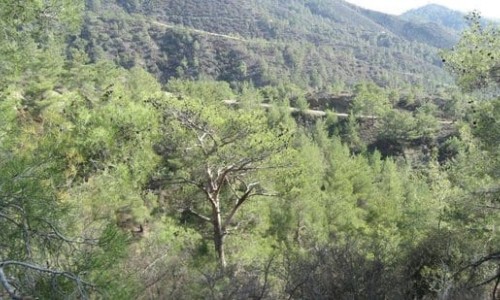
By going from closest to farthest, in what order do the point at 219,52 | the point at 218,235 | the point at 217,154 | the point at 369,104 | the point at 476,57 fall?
the point at 476,57 → the point at 217,154 → the point at 218,235 → the point at 369,104 → the point at 219,52

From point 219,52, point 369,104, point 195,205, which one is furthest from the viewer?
point 219,52

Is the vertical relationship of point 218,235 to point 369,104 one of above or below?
above

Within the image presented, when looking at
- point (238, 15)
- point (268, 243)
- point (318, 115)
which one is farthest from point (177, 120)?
point (238, 15)

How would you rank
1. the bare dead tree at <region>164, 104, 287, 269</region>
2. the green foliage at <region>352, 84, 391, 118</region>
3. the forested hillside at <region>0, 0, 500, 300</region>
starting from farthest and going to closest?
the green foliage at <region>352, 84, 391, 118</region> < the bare dead tree at <region>164, 104, 287, 269</region> < the forested hillside at <region>0, 0, 500, 300</region>

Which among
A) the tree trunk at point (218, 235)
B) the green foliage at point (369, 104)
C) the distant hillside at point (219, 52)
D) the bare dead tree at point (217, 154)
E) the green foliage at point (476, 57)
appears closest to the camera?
the green foliage at point (476, 57)

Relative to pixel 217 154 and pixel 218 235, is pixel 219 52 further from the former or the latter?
pixel 217 154

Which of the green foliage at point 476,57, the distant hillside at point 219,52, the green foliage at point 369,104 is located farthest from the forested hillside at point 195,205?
the distant hillside at point 219,52

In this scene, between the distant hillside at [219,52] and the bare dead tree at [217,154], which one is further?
the distant hillside at [219,52]

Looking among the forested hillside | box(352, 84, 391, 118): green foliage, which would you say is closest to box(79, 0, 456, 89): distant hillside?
box(352, 84, 391, 118): green foliage

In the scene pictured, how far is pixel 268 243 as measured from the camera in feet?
54.6

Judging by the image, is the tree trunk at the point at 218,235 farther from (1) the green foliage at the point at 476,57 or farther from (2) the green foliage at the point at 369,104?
(2) the green foliage at the point at 369,104

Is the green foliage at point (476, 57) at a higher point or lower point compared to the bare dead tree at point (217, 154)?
higher

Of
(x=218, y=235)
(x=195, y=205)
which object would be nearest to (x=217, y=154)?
(x=218, y=235)

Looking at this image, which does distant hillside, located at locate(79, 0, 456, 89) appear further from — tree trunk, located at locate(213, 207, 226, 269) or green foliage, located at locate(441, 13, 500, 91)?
green foliage, located at locate(441, 13, 500, 91)
